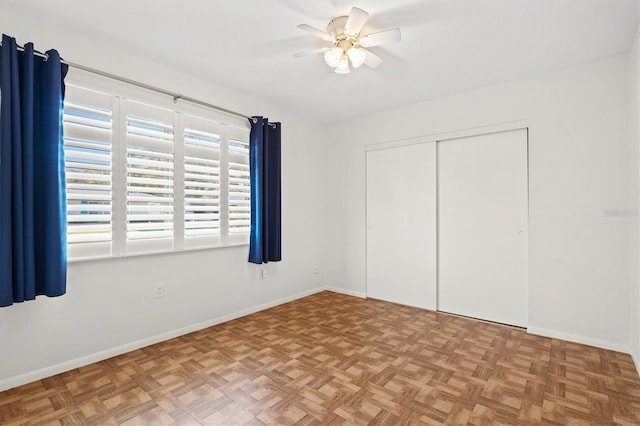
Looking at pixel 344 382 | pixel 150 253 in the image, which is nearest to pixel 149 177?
pixel 150 253

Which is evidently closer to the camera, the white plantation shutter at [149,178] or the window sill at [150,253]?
the window sill at [150,253]

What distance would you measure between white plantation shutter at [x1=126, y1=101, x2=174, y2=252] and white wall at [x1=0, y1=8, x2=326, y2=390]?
0.20m

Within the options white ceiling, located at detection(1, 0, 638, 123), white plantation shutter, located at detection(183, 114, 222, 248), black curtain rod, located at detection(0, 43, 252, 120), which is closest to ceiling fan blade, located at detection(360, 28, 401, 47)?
white ceiling, located at detection(1, 0, 638, 123)

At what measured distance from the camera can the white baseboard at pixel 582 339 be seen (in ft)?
8.74

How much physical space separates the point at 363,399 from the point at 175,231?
2203 millimetres

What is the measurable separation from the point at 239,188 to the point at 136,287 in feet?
4.70

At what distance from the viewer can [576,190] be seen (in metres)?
2.87

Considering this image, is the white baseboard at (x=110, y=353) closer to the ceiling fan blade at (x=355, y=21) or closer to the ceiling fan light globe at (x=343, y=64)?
the ceiling fan light globe at (x=343, y=64)

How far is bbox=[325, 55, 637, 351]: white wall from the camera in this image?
2699 millimetres

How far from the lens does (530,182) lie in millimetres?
3123

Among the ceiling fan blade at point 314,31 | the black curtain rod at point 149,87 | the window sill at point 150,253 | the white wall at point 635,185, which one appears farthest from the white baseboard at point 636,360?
the black curtain rod at point 149,87

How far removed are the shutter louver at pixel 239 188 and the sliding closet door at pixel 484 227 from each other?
2.33 m

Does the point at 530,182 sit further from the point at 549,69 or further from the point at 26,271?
the point at 26,271

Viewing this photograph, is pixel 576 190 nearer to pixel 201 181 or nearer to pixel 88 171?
pixel 201 181
